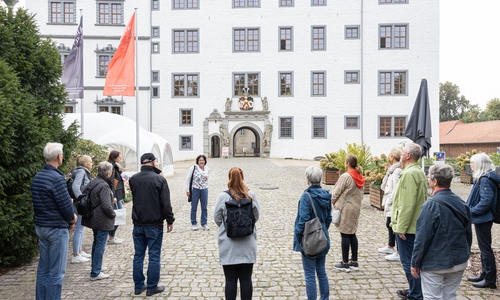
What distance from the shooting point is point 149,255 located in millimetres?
5035

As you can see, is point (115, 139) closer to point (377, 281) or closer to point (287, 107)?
point (377, 281)

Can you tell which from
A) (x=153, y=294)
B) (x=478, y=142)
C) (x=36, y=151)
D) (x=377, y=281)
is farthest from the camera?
(x=478, y=142)

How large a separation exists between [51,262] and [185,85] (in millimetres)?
31726

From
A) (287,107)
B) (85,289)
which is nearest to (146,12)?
(287,107)

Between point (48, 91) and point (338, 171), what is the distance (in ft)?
36.6

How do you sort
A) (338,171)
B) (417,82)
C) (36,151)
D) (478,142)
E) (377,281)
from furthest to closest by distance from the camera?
(478,142) < (417,82) < (338,171) < (36,151) < (377,281)

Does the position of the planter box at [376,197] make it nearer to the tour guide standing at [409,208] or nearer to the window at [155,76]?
the tour guide standing at [409,208]

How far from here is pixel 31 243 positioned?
19.9ft

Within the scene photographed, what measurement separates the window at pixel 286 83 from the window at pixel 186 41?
300 inches

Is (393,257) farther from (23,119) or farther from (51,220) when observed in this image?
(23,119)

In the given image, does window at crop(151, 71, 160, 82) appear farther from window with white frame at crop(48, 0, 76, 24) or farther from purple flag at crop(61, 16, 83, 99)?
purple flag at crop(61, 16, 83, 99)

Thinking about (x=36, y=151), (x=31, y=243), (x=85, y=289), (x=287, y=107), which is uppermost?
(x=287, y=107)

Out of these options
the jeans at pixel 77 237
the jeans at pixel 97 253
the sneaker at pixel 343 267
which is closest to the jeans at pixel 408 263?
the sneaker at pixel 343 267

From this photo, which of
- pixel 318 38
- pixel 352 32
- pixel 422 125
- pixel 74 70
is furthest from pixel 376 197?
pixel 352 32
